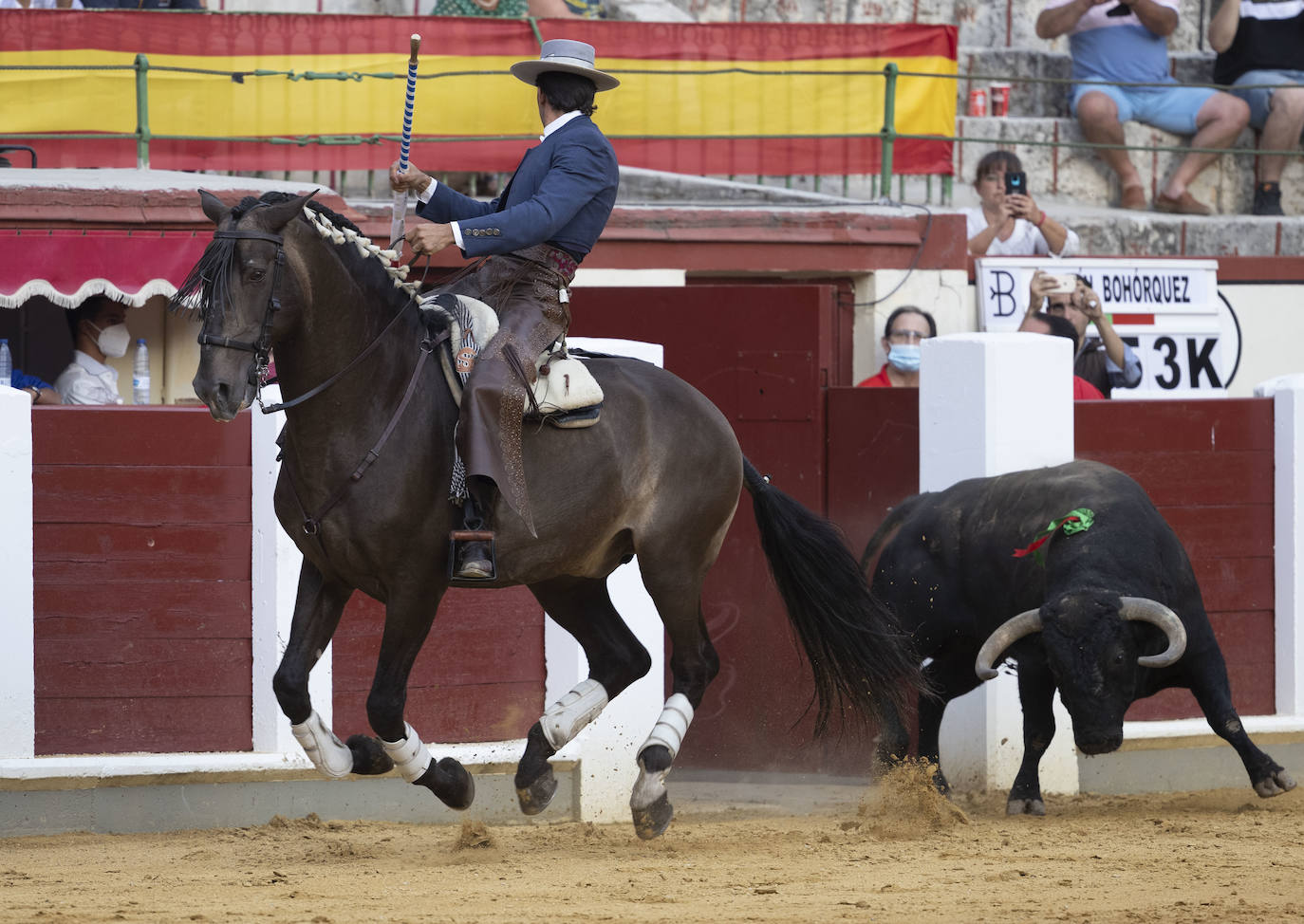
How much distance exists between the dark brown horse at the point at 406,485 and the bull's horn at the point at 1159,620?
146 centimetres

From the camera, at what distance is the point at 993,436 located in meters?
7.26

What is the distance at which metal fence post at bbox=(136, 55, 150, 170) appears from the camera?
9477 millimetres

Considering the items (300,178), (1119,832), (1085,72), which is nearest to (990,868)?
(1119,832)

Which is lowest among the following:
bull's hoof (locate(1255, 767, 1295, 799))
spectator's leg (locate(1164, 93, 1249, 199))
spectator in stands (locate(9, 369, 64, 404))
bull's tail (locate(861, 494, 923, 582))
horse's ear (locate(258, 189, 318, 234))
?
bull's hoof (locate(1255, 767, 1295, 799))

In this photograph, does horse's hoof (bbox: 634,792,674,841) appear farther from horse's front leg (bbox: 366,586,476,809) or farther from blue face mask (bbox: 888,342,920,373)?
blue face mask (bbox: 888,342,920,373)

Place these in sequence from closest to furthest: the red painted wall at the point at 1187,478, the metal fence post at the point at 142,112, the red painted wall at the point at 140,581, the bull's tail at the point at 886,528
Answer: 1. the red painted wall at the point at 140,581
2. the bull's tail at the point at 886,528
3. the red painted wall at the point at 1187,478
4. the metal fence post at the point at 142,112

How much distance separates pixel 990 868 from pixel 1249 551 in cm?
303

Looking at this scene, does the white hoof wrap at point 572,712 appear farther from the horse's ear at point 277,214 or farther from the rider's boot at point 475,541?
the horse's ear at point 277,214

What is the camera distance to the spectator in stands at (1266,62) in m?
12.5

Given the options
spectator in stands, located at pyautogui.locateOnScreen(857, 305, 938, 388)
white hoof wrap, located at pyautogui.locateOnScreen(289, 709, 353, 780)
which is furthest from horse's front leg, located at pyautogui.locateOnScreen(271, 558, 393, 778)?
spectator in stands, located at pyautogui.locateOnScreen(857, 305, 938, 388)

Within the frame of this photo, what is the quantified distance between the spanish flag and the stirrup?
5194 mm

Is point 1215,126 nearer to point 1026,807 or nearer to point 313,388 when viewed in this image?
point 1026,807

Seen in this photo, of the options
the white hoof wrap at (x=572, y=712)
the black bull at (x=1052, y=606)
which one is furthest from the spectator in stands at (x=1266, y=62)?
the white hoof wrap at (x=572, y=712)

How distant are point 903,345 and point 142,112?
4.17 metres
